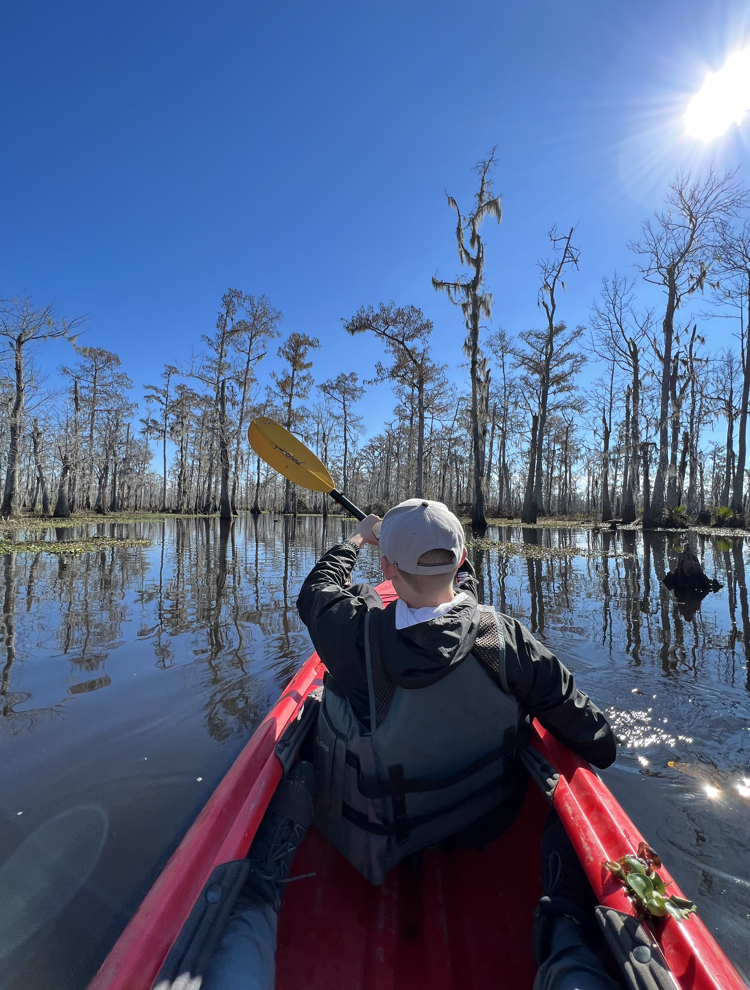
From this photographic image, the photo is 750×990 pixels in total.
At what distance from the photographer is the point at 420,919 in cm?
178

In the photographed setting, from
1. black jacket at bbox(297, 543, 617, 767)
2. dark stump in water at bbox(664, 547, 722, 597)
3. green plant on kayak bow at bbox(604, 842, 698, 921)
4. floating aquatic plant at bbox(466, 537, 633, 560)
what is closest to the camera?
green plant on kayak bow at bbox(604, 842, 698, 921)

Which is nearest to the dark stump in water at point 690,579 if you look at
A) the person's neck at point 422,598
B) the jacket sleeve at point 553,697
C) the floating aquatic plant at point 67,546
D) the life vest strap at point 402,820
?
the jacket sleeve at point 553,697

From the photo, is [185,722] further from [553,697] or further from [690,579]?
[690,579]

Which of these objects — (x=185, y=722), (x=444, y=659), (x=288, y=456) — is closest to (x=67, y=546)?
(x=288, y=456)

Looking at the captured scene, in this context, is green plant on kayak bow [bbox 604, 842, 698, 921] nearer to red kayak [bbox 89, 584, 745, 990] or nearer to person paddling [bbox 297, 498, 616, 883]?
red kayak [bbox 89, 584, 745, 990]

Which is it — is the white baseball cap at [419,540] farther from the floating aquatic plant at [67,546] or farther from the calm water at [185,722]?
the floating aquatic plant at [67,546]

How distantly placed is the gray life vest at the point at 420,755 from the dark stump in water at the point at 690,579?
741cm

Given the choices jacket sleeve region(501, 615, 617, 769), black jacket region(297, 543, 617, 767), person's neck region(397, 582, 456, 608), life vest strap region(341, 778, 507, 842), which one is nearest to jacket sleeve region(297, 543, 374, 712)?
black jacket region(297, 543, 617, 767)

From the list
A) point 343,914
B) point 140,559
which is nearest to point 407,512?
point 343,914

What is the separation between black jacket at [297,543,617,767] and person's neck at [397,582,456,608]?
75mm

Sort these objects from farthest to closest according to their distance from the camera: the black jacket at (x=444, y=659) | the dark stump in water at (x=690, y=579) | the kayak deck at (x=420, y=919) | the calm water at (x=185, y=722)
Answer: the dark stump in water at (x=690, y=579) → the calm water at (x=185, y=722) → the kayak deck at (x=420, y=919) → the black jacket at (x=444, y=659)

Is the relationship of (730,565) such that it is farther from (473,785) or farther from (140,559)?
(140,559)

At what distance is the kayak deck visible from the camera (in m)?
1.58

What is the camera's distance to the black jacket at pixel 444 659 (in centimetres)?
147
